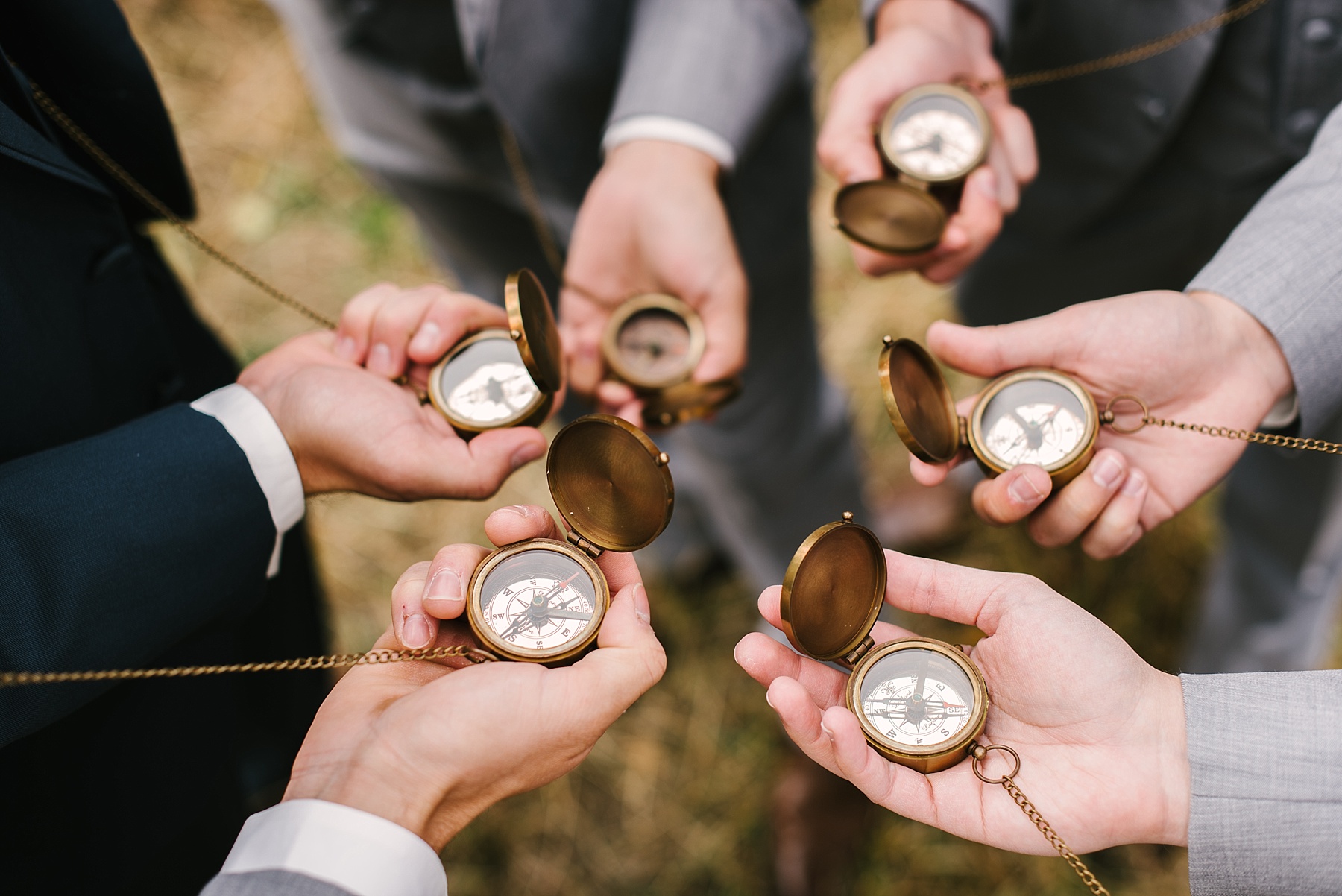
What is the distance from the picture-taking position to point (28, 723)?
1.70 metres

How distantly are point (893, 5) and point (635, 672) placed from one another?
228 centimetres

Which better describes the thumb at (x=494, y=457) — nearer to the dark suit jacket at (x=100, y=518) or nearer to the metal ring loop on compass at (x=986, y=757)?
the dark suit jacket at (x=100, y=518)

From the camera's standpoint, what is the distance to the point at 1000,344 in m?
2.33

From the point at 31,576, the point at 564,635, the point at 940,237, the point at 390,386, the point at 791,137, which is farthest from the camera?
the point at 791,137

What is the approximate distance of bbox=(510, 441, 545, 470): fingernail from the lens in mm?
2250

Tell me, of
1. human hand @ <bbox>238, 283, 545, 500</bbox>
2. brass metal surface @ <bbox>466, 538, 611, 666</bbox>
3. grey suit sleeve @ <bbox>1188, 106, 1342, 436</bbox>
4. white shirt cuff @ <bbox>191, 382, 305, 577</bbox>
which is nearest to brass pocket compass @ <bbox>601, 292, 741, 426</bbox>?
human hand @ <bbox>238, 283, 545, 500</bbox>

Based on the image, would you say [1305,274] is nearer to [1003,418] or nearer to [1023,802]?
[1003,418]

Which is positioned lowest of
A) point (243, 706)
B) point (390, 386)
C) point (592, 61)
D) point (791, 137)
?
point (243, 706)

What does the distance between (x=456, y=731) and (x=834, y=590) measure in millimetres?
872

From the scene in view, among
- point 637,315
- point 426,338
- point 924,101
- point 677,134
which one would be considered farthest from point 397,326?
point 924,101

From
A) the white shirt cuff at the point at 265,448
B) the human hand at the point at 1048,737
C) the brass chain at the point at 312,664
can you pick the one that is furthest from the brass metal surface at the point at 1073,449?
the white shirt cuff at the point at 265,448

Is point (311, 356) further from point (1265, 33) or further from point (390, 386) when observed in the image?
point (1265, 33)

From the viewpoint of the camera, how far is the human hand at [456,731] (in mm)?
1612

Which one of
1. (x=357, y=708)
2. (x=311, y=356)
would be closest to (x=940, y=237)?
(x=311, y=356)
